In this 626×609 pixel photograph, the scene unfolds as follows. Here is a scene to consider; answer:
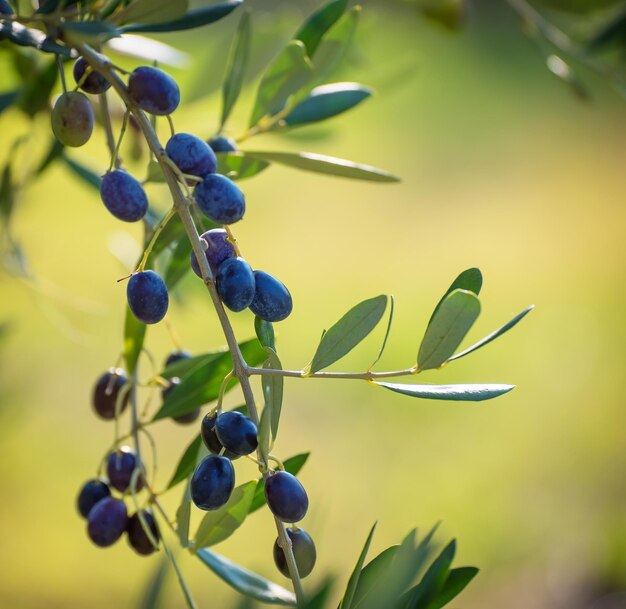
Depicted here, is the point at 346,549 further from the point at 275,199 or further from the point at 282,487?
the point at 275,199

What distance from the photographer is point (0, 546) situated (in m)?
1.91

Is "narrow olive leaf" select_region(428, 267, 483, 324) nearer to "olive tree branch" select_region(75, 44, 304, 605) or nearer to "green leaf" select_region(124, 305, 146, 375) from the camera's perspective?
"olive tree branch" select_region(75, 44, 304, 605)

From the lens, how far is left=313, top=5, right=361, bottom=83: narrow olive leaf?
580mm

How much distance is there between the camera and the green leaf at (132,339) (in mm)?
559

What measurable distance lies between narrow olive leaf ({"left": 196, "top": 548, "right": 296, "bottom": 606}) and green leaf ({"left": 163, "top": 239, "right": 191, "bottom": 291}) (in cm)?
17

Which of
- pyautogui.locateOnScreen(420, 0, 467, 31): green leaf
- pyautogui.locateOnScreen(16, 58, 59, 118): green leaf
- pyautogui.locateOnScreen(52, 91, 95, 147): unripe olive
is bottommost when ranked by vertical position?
pyautogui.locateOnScreen(52, 91, 95, 147): unripe olive

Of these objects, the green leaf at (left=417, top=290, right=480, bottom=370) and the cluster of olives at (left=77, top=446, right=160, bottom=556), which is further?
the cluster of olives at (left=77, top=446, right=160, bottom=556)

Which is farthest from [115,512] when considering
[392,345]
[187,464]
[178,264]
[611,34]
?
[392,345]

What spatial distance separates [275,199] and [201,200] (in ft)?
11.6

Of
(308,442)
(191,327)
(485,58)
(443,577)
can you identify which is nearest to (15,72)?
(443,577)

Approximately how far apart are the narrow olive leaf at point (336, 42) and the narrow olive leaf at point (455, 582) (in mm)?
340

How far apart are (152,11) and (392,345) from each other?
2485 millimetres

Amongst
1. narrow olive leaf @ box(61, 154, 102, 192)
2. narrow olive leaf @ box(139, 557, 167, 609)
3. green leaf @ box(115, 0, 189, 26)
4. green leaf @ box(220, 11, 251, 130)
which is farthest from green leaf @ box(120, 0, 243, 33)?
narrow olive leaf @ box(139, 557, 167, 609)

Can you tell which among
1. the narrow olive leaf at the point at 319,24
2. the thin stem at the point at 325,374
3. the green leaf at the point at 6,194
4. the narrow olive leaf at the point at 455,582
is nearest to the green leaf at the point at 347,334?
the thin stem at the point at 325,374
